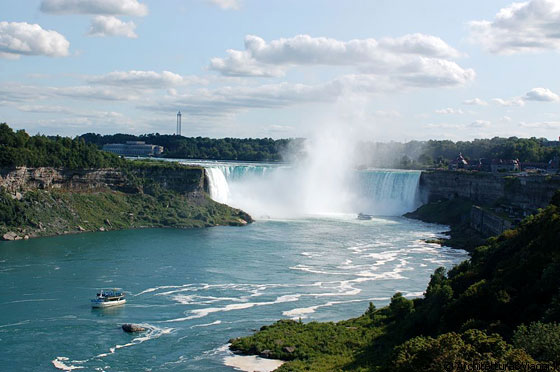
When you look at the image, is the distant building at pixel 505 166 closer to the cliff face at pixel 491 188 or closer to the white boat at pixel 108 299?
the cliff face at pixel 491 188

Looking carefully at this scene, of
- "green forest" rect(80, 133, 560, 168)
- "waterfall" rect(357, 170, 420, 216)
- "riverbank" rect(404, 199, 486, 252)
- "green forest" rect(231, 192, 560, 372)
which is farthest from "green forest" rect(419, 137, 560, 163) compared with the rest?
"green forest" rect(231, 192, 560, 372)

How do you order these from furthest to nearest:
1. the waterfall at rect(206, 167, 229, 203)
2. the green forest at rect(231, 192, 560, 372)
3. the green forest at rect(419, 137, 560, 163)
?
1. the green forest at rect(419, 137, 560, 163)
2. the waterfall at rect(206, 167, 229, 203)
3. the green forest at rect(231, 192, 560, 372)

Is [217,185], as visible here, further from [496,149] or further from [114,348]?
[496,149]

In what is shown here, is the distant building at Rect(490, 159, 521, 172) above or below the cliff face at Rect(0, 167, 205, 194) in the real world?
above

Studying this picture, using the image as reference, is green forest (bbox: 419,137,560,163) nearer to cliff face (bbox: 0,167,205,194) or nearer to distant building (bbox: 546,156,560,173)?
distant building (bbox: 546,156,560,173)

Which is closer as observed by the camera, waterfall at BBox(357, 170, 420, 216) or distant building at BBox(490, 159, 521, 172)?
waterfall at BBox(357, 170, 420, 216)

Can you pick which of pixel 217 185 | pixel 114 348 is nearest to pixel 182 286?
pixel 114 348
